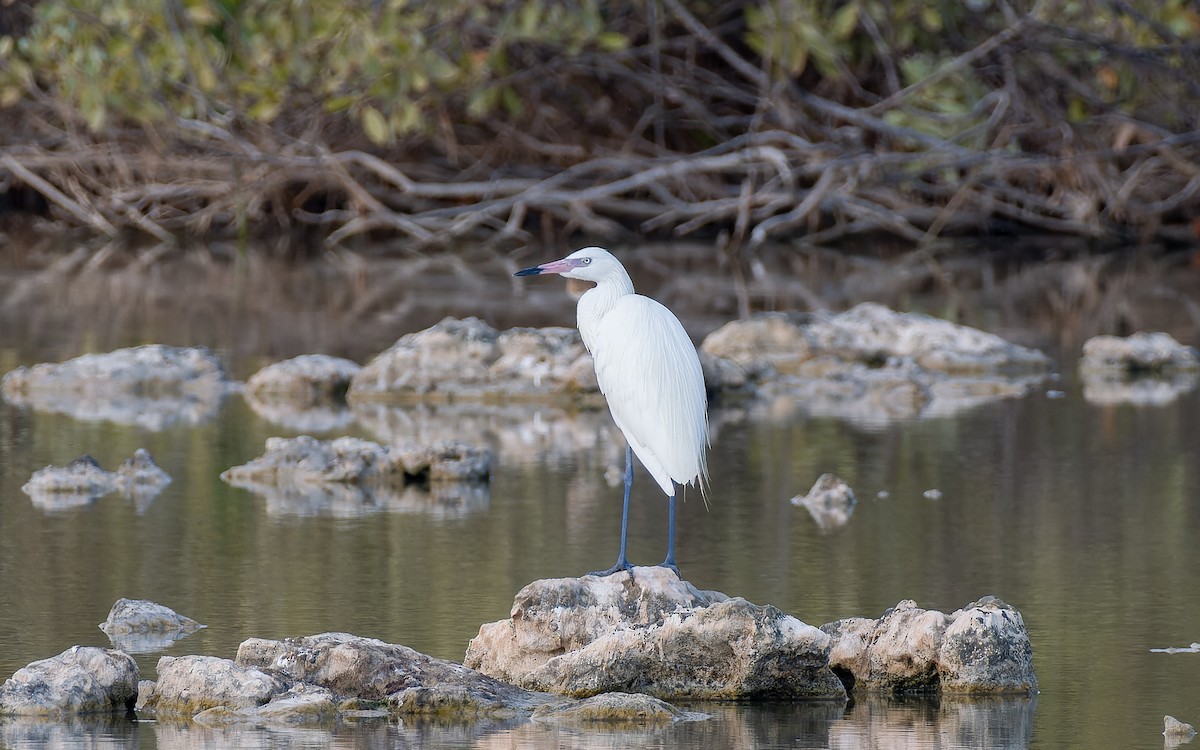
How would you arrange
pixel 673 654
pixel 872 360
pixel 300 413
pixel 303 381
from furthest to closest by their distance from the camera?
1. pixel 872 360
2. pixel 303 381
3. pixel 300 413
4. pixel 673 654

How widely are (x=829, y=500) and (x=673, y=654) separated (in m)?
2.29

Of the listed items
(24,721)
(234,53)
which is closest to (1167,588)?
(24,721)

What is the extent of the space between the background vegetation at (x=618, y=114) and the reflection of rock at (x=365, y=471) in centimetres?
742

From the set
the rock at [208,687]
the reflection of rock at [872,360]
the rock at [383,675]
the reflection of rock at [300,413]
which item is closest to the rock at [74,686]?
the rock at [208,687]

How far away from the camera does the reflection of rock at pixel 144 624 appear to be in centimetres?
459

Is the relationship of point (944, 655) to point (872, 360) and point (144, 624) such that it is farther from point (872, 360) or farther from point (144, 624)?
point (872, 360)

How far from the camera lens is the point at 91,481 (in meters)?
6.55

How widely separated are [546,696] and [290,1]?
11.3 meters

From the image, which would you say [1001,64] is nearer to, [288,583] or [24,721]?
[288,583]

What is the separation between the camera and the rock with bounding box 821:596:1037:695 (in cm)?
413

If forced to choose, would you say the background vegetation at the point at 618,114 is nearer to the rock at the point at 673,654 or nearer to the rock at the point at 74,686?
the rock at the point at 673,654

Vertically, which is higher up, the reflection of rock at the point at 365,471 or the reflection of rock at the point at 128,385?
the reflection of rock at the point at 128,385

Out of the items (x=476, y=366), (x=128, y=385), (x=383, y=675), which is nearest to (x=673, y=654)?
(x=383, y=675)

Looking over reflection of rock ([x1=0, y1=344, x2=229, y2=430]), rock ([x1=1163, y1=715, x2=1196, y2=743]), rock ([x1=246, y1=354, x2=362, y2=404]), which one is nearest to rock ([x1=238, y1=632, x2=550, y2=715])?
rock ([x1=1163, y1=715, x2=1196, y2=743])
